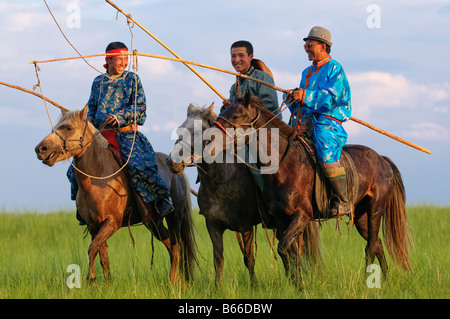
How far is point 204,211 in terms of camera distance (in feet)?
23.3

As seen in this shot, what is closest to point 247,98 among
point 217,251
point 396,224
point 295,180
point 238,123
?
point 238,123

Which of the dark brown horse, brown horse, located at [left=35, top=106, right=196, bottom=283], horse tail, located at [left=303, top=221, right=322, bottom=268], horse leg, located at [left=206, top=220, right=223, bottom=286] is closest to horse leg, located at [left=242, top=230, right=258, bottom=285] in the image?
the dark brown horse

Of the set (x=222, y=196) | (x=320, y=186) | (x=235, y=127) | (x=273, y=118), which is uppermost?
(x=273, y=118)

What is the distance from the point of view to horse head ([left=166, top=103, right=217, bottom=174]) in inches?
249

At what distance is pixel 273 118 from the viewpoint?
647 centimetres

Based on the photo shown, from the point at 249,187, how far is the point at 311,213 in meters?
0.92

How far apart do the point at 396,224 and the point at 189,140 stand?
384 centimetres

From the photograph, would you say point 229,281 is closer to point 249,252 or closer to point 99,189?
point 249,252

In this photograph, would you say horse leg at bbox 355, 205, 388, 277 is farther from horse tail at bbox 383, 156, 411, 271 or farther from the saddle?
the saddle

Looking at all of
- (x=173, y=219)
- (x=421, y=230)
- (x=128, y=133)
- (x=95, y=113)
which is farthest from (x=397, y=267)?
(x=421, y=230)

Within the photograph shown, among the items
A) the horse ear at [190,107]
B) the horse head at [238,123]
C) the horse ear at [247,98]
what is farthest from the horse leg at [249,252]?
the horse ear at [247,98]

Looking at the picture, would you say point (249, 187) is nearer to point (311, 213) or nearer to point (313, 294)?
point (311, 213)

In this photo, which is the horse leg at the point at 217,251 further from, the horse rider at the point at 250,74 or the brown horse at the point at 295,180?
the horse rider at the point at 250,74

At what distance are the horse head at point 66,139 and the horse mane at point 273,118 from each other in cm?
227
